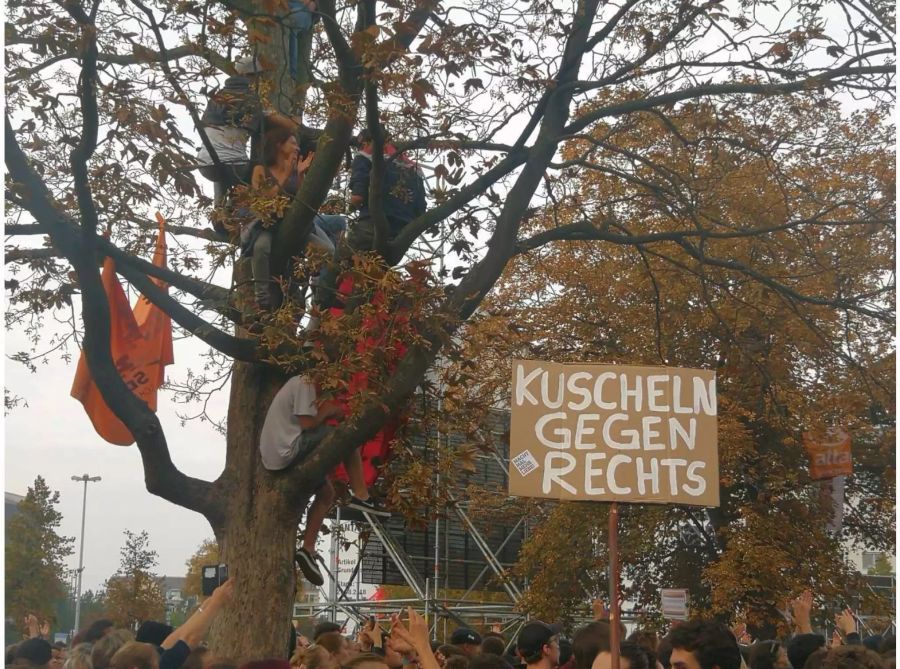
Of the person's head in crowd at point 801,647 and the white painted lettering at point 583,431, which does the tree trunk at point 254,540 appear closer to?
the white painted lettering at point 583,431

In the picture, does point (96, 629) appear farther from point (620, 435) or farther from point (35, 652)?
point (620, 435)

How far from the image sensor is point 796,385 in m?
20.0

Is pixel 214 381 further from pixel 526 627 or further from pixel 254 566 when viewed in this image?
pixel 526 627

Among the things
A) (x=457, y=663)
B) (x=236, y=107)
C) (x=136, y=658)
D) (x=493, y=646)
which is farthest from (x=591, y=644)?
(x=236, y=107)

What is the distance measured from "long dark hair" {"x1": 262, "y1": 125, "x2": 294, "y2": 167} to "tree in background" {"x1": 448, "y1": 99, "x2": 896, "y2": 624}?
8.75 meters

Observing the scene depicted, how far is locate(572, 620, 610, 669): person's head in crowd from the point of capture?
6234mm

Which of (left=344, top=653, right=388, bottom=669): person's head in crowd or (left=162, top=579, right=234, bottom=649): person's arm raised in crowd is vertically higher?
(left=162, top=579, right=234, bottom=649): person's arm raised in crowd

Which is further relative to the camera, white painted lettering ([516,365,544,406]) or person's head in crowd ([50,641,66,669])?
person's head in crowd ([50,641,66,669])

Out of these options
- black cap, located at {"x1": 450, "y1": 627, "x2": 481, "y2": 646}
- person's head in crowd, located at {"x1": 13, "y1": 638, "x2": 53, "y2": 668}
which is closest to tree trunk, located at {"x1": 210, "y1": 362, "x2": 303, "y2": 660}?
black cap, located at {"x1": 450, "y1": 627, "x2": 481, "y2": 646}

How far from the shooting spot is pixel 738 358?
19438 millimetres

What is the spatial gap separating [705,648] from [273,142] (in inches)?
206

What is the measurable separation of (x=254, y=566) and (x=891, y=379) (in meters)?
12.5

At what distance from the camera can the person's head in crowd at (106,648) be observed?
647 centimetres

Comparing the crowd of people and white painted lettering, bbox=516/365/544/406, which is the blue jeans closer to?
white painted lettering, bbox=516/365/544/406
